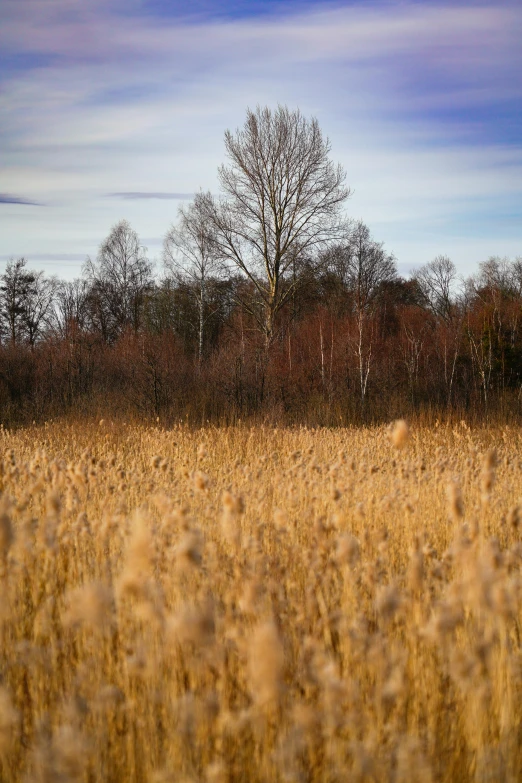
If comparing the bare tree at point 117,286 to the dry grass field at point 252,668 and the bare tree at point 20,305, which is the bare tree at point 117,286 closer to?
the bare tree at point 20,305

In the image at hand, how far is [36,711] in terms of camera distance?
7.45 feet

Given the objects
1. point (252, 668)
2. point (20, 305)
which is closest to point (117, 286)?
point (20, 305)

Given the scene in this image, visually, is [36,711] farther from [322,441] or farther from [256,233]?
[256,233]

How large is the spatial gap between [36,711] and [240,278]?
2495cm

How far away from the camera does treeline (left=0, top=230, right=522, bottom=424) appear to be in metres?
13.8

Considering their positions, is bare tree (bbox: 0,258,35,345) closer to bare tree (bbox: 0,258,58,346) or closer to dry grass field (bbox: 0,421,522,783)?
bare tree (bbox: 0,258,58,346)

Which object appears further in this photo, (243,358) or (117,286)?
(117,286)

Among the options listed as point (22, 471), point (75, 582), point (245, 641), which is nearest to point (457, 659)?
point (245, 641)

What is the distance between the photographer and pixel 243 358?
52.0ft

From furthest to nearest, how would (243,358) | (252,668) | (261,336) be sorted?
1. (261,336)
2. (243,358)
3. (252,668)

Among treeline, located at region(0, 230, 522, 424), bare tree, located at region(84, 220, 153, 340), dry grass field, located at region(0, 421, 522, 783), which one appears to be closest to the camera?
dry grass field, located at region(0, 421, 522, 783)

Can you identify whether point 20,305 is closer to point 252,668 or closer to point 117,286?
point 117,286

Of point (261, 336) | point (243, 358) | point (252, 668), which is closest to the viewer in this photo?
point (252, 668)

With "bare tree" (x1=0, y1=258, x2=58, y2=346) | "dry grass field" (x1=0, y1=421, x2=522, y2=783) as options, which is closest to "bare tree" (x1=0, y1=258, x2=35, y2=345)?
"bare tree" (x1=0, y1=258, x2=58, y2=346)
